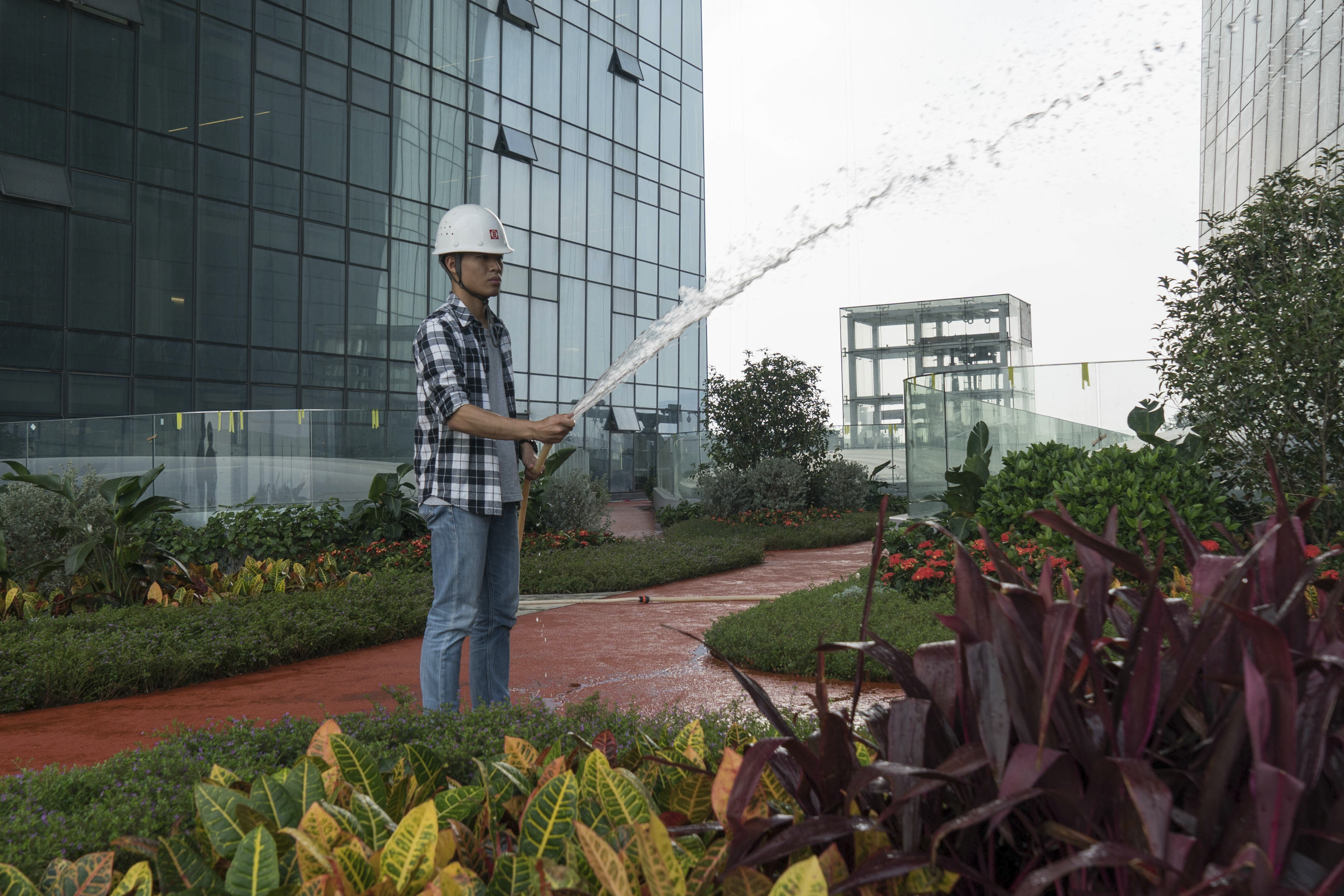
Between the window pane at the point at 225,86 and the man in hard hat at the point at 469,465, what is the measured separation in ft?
59.8

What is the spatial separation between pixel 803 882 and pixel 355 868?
29.1 inches

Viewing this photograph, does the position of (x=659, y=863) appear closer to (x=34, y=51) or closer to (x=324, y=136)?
(x=34, y=51)

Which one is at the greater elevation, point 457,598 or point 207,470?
point 207,470

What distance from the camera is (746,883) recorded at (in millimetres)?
1307

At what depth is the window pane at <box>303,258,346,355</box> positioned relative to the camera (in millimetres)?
20484

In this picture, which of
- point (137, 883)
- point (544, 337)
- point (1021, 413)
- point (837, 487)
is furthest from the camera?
point (544, 337)

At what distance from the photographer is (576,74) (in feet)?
89.8

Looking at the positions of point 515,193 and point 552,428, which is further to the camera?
point 515,193

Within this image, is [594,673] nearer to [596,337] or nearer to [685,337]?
[596,337]

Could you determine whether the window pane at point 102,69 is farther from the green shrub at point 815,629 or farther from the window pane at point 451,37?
the green shrub at point 815,629

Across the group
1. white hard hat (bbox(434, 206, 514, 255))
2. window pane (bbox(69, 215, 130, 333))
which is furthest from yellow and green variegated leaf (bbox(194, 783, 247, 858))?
window pane (bbox(69, 215, 130, 333))

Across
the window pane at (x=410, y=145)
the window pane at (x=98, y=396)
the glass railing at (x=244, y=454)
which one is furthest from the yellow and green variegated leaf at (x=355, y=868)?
the window pane at (x=410, y=145)

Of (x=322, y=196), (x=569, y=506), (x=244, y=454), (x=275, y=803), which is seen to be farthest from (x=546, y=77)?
(x=275, y=803)

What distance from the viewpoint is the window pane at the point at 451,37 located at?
23.5 m
